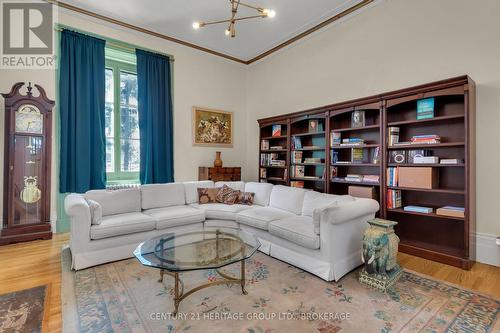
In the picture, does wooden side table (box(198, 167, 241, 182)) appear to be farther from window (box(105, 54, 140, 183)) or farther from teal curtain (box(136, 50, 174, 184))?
window (box(105, 54, 140, 183))

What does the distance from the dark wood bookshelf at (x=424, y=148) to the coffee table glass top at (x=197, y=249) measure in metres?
2.06

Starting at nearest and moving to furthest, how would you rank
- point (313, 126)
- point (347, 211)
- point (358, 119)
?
1. point (347, 211)
2. point (358, 119)
3. point (313, 126)

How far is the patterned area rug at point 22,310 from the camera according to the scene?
1739 mm

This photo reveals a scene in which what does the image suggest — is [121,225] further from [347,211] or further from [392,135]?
[392,135]

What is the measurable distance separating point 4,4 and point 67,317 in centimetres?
428

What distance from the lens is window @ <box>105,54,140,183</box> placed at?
4.46m

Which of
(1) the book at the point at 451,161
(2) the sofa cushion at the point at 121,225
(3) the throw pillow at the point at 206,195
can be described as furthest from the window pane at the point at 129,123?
(1) the book at the point at 451,161

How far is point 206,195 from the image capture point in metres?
4.07

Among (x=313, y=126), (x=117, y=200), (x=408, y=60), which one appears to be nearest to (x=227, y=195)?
(x=117, y=200)

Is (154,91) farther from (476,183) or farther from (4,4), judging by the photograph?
(476,183)

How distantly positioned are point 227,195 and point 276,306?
2.23 meters

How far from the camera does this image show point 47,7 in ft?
12.3

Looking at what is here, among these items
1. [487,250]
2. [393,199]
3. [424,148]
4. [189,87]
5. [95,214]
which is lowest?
[487,250]

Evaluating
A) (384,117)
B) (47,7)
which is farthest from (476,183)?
(47,7)
